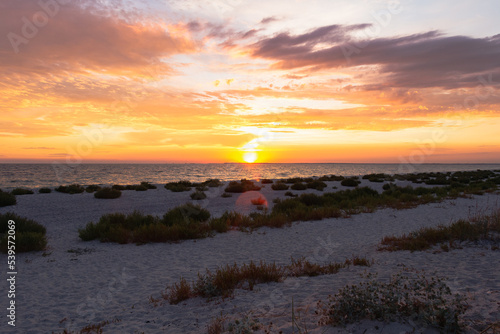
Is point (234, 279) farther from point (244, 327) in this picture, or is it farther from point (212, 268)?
point (244, 327)

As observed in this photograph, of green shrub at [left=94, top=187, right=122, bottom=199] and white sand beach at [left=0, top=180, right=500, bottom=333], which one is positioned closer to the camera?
white sand beach at [left=0, top=180, right=500, bottom=333]

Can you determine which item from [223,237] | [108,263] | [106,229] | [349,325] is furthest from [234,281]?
[106,229]

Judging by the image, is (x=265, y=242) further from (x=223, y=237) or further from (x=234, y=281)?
(x=234, y=281)

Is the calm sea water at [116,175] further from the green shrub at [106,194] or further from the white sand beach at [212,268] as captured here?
the white sand beach at [212,268]

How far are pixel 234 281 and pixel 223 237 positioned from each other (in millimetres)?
5771

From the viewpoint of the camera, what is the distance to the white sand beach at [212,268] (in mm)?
5129

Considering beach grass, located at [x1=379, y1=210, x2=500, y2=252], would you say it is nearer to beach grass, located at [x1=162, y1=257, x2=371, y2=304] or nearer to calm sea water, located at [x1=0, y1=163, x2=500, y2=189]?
beach grass, located at [x1=162, y1=257, x2=371, y2=304]

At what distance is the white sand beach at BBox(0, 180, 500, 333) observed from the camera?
5.13 meters

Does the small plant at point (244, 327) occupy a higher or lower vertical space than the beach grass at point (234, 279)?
higher

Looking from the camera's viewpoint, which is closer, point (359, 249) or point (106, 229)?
point (359, 249)

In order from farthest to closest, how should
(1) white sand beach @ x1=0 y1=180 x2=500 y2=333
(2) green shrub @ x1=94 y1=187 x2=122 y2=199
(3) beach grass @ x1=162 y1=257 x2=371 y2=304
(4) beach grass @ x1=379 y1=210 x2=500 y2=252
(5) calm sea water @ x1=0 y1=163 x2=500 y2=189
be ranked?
(5) calm sea water @ x1=0 y1=163 x2=500 y2=189 < (2) green shrub @ x1=94 y1=187 x2=122 y2=199 < (4) beach grass @ x1=379 y1=210 x2=500 y2=252 < (3) beach grass @ x1=162 y1=257 x2=371 y2=304 < (1) white sand beach @ x1=0 y1=180 x2=500 y2=333

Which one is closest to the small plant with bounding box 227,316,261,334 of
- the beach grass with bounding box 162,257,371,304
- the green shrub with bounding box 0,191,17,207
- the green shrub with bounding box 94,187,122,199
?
the beach grass with bounding box 162,257,371,304

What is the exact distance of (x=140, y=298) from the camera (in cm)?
646

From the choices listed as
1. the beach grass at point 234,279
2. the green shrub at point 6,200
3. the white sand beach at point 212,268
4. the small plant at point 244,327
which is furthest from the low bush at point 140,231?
the green shrub at point 6,200
